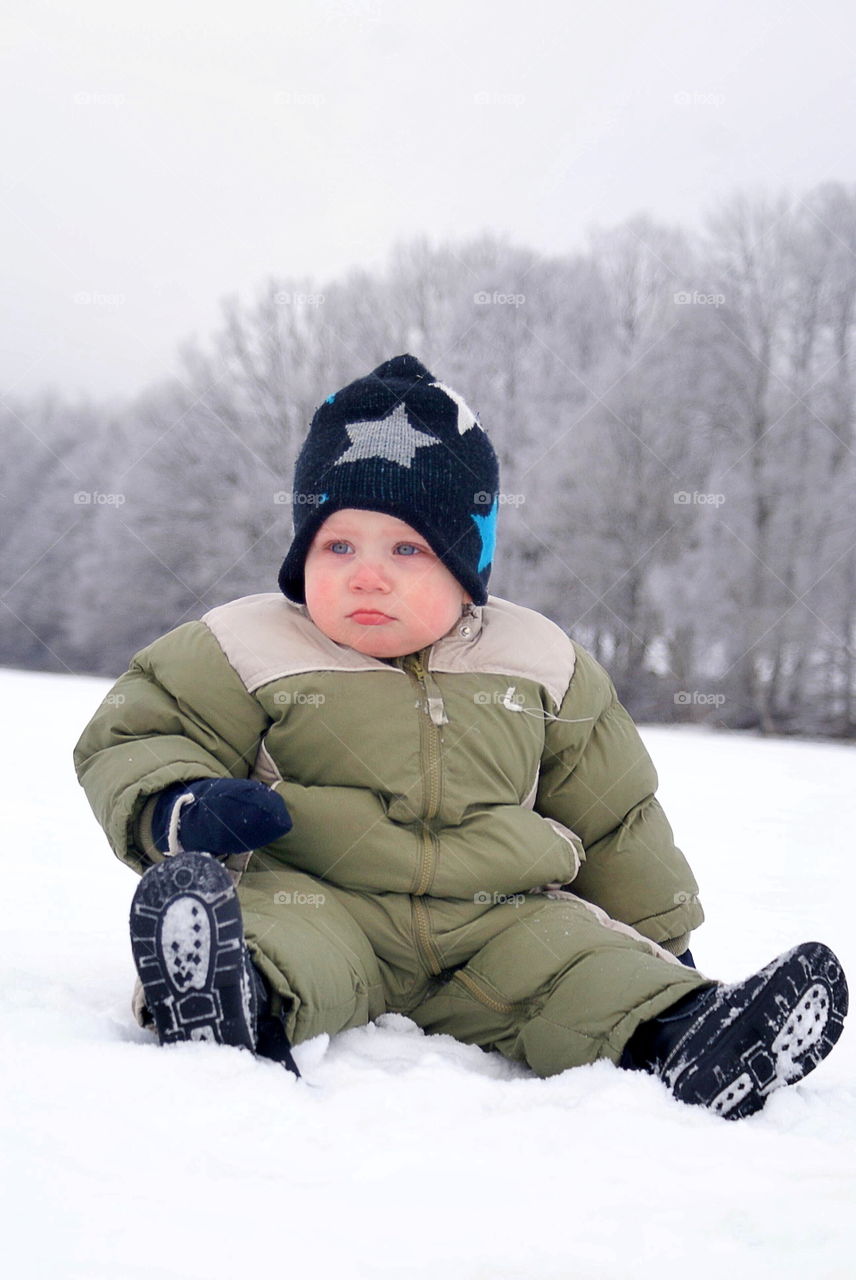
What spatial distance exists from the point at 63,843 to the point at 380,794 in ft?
5.06

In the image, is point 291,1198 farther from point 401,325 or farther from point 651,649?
point 401,325

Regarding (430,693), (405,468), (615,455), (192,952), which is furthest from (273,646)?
(615,455)

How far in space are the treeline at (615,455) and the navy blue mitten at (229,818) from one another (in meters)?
8.65

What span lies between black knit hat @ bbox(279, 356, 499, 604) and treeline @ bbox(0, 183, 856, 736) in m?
8.08

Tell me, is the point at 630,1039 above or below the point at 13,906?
above

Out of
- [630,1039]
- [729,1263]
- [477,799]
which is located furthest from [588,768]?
[729,1263]

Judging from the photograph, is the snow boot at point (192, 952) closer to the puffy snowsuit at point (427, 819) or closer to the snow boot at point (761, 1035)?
the puffy snowsuit at point (427, 819)

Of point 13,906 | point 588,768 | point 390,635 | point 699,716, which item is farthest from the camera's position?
point 699,716

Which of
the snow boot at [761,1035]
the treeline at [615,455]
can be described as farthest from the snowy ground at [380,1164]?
the treeline at [615,455]

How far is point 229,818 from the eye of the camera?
1.39m

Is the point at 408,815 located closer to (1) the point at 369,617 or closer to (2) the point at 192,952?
(1) the point at 369,617

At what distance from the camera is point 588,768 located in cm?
191

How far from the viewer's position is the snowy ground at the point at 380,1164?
847mm

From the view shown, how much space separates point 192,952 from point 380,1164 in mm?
330
